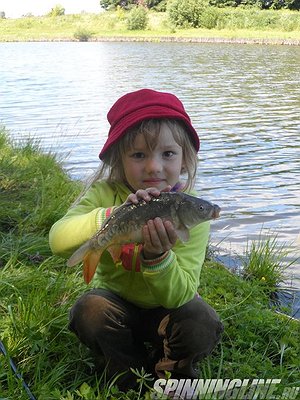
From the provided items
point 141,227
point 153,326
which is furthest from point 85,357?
point 141,227

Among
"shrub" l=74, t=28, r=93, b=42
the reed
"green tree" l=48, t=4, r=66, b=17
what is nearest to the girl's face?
the reed

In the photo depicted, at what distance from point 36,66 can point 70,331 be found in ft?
83.5

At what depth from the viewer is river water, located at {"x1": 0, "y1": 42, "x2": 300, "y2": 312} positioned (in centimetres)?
648

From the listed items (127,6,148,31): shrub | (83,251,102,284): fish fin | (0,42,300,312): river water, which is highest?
(83,251,102,284): fish fin

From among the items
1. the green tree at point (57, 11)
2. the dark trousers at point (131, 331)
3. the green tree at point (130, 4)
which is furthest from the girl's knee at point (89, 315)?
the green tree at point (57, 11)

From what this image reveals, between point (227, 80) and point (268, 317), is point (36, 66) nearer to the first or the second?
point (227, 80)

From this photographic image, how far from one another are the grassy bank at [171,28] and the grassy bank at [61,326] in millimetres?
37792

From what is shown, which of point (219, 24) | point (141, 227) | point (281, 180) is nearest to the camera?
point (141, 227)

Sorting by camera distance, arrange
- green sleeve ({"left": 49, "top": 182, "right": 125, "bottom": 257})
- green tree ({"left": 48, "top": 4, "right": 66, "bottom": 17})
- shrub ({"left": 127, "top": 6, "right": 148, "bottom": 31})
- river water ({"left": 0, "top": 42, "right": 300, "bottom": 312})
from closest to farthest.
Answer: green sleeve ({"left": 49, "top": 182, "right": 125, "bottom": 257})
river water ({"left": 0, "top": 42, "right": 300, "bottom": 312})
shrub ({"left": 127, "top": 6, "right": 148, "bottom": 31})
green tree ({"left": 48, "top": 4, "right": 66, "bottom": 17})

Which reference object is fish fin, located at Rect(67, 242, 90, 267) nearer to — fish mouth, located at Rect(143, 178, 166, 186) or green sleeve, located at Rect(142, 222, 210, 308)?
green sleeve, located at Rect(142, 222, 210, 308)

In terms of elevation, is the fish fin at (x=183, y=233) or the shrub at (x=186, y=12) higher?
the fish fin at (x=183, y=233)

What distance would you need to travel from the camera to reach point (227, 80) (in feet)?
63.9

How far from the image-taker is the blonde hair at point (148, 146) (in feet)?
8.27

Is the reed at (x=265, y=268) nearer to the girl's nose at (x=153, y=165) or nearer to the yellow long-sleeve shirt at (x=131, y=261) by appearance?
the yellow long-sleeve shirt at (x=131, y=261)
